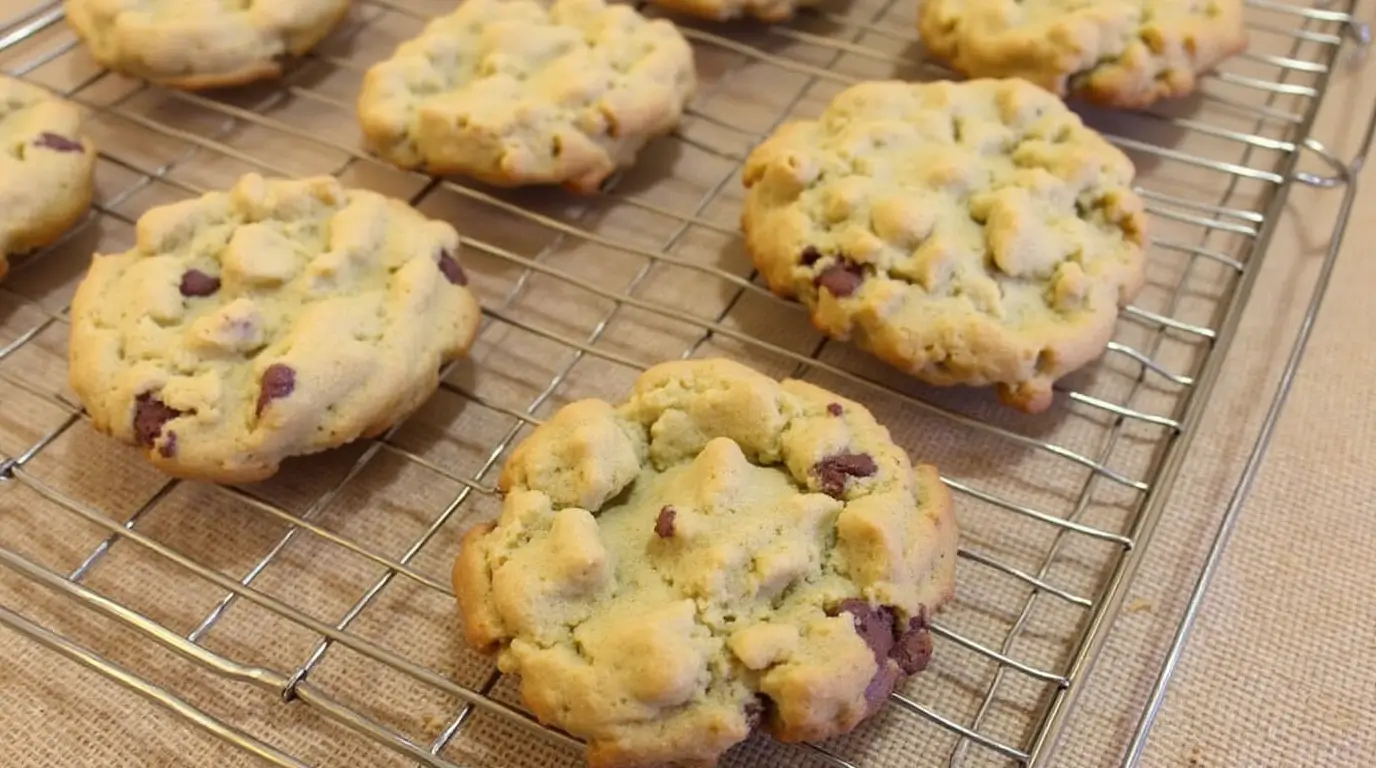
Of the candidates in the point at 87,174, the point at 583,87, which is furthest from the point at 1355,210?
the point at 87,174

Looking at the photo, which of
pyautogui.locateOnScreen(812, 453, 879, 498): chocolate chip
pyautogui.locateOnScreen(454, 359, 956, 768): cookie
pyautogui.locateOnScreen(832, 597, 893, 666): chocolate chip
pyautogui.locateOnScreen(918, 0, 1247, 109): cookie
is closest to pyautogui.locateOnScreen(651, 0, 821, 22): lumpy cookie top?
pyautogui.locateOnScreen(918, 0, 1247, 109): cookie

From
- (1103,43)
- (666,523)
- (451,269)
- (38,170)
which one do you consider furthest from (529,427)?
(1103,43)

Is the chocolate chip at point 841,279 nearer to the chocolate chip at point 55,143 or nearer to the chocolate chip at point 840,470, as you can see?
the chocolate chip at point 840,470

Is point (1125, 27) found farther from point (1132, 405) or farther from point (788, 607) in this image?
point (788, 607)

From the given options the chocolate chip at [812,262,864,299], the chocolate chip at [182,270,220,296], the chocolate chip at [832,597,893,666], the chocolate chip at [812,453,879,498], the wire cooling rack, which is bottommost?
the wire cooling rack

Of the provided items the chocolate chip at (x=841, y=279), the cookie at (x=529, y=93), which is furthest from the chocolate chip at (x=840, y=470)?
the cookie at (x=529, y=93)

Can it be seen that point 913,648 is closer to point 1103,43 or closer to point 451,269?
point 451,269

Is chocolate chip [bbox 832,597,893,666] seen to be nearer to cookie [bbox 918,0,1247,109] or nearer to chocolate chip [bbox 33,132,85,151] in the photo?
cookie [bbox 918,0,1247,109]
